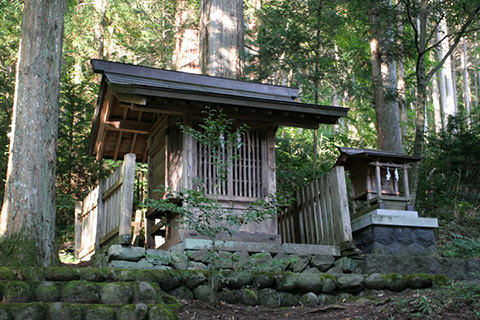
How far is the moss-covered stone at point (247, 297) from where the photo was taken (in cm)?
709

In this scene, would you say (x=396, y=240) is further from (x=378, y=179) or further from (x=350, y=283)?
(x=350, y=283)

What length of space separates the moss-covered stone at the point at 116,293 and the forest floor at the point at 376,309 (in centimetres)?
65

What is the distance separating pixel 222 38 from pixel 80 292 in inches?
392

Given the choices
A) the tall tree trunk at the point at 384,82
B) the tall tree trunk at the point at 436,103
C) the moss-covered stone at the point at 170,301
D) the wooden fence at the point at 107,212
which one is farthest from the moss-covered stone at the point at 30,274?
the tall tree trunk at the point at 436,103

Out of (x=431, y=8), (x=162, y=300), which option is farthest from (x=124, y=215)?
(x=431, y=8)

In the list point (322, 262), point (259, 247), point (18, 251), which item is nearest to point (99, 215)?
point (18, 251)

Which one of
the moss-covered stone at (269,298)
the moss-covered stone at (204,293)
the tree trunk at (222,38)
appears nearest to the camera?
the moss-covered stone at (204,293)

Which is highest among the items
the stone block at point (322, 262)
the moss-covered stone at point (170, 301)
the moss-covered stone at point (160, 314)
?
the stone block at point (322, 262)

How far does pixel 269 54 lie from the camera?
15.6m

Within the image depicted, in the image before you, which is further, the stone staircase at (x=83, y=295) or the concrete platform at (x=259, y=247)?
the concrete platform at (x=259, y=247)

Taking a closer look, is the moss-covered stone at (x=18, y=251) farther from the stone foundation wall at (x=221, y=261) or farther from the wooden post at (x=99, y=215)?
the wooden post at (x=99, y=215)

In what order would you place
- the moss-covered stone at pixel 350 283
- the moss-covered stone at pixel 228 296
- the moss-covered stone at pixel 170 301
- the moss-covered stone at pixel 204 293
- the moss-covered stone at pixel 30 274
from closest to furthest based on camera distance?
the moss-covered stone at pixel 170 301 → the moss-covered stone at pixel 30 274 → the moss-covered stone at pixel 204 293 → the moss-covered stone at pixel 228 296 → the moss-covered stone at pixel 350 283

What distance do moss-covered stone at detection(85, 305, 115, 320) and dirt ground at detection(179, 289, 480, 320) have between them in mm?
948

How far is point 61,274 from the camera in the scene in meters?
6.21
